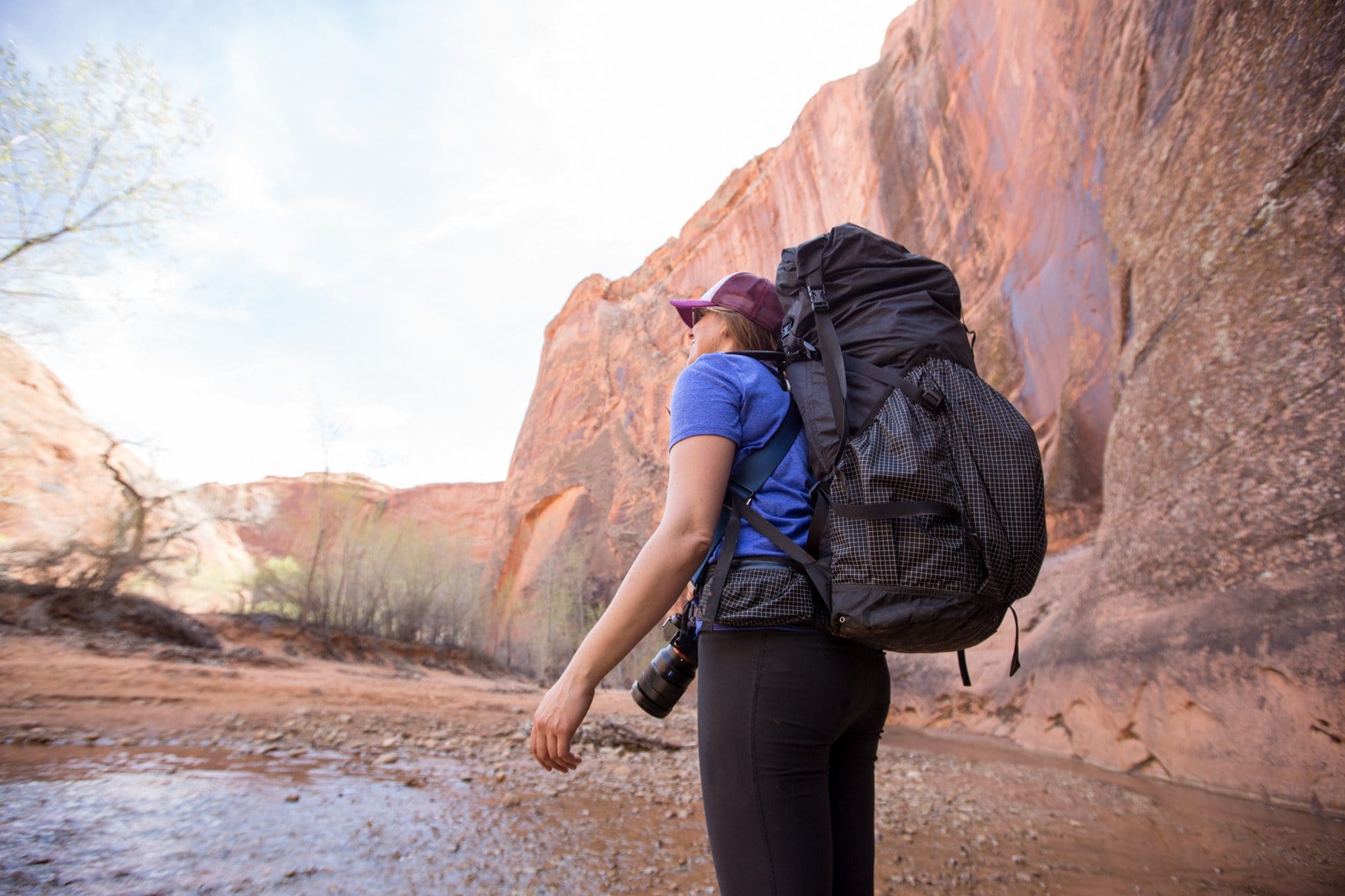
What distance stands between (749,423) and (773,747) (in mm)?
512

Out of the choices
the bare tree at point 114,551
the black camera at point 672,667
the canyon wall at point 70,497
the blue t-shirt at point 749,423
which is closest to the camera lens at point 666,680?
the black camera at point 672,667

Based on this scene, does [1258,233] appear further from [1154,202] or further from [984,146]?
[984,146]

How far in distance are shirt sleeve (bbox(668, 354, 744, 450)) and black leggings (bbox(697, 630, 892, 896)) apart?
319mm

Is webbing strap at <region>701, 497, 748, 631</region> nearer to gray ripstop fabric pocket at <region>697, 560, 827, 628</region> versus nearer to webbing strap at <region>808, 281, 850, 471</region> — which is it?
gray ripstop fabric pocket at <region>697, 560, 827, 628</region>


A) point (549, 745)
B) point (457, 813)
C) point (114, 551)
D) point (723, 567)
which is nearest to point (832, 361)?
point (723, 567)

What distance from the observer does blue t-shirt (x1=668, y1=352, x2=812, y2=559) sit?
1087 millimetres

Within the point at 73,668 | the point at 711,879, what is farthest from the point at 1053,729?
the point at 73,668

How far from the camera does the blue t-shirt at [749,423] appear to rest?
42.8 inches

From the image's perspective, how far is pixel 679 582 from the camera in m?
1.05

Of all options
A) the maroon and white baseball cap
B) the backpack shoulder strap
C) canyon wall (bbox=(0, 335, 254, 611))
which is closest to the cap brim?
the maroon and white baseball cap

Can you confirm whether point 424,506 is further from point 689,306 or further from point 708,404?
point 708,404

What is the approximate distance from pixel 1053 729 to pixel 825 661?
6301 mm

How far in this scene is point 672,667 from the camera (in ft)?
4.19

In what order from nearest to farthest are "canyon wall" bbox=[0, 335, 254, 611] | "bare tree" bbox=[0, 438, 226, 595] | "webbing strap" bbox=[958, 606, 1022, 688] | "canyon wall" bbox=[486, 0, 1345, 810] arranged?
"webbing strap" bbox=[958, 606, 1022, 688]
"canyon wall" bbox=[486, 0, 1345, 810]
"bare tree" bbox=[0, 438, 226, 595]
"canyon wall" bbox=[0, 335, 254, 611]
